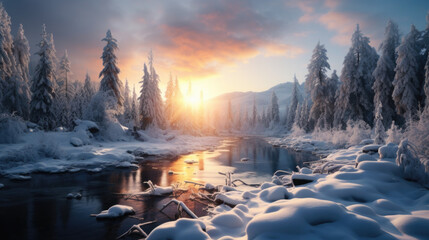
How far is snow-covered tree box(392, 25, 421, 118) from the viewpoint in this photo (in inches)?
794

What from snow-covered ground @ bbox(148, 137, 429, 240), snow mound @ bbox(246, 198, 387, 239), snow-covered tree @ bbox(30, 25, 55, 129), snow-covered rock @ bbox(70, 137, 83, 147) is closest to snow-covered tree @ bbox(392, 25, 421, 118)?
snow-covered ground @ bbox(148, 137, 429, 240)

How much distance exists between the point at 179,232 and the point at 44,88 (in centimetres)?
3170

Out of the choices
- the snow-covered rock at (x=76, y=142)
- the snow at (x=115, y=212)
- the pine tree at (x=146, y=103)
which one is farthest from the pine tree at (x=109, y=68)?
the snow at (x=115, y=212)

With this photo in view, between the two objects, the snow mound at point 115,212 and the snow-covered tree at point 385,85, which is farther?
the snow-covered tree at point 385,85

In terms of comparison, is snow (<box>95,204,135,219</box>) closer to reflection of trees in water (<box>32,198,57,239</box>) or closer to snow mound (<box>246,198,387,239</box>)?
reflection of trees in water (<box>32,198,57,239</box>)

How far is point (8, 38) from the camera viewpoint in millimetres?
25422

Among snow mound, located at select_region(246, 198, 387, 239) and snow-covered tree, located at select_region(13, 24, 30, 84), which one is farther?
snow-covered tree, located at select_region(13, 24, 30, 84)

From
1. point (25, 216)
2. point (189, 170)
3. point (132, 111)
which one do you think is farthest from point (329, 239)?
point (132, 111)

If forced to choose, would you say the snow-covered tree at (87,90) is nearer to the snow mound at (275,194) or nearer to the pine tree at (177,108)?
the pine tree at (177,108)

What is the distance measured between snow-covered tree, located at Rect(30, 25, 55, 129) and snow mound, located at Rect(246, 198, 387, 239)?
106 ft

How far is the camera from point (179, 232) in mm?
4336

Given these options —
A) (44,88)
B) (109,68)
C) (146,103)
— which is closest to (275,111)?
(146,103)

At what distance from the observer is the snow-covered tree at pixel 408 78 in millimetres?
20172

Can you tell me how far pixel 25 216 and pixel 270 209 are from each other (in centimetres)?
851
